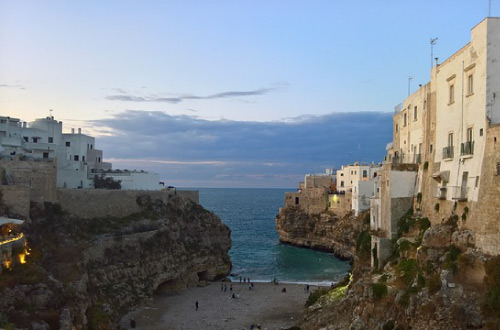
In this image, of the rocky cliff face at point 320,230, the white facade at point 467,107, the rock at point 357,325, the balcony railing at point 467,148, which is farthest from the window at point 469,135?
the rocky cliff face at point 320,230

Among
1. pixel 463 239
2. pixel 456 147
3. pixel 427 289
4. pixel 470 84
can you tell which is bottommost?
pixel 427 289

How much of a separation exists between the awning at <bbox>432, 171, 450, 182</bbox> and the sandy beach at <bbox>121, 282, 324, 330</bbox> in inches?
612

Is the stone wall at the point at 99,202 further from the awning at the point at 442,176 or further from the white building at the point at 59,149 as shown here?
the awning at the point at 442,176

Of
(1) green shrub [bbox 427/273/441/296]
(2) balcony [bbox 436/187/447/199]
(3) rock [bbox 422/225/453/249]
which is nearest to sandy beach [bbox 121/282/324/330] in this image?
(3) rock [bbox 422/225/453/249]

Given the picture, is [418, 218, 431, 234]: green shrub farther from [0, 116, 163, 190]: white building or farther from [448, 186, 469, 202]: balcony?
[0, 116, 163, 190]: white building

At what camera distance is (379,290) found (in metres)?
26.2

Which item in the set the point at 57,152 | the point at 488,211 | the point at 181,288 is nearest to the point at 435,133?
the point at 488,211

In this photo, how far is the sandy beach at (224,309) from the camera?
125ft

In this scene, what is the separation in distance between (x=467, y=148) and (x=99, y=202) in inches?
1449

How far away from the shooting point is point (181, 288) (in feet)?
165

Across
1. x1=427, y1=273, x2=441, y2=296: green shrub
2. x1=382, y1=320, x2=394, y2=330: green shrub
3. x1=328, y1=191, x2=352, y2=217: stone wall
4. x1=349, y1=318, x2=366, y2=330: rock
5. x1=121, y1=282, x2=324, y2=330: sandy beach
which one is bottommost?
x1=121, y1=282, x2=324, y2=330: sandy beach

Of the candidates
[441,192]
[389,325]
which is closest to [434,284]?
[389,325]

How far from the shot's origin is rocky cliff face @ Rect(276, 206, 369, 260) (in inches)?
2788

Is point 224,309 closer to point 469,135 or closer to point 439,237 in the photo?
point 439,237
